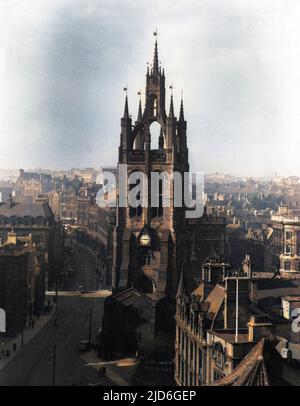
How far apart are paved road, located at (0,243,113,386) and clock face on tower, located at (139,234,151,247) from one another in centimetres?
1145

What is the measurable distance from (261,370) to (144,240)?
3566 cm

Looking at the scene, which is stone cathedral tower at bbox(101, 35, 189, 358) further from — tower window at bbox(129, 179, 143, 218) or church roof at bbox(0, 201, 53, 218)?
church roof at bbox(0, 201, 53, 218)

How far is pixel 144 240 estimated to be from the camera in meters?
63.3

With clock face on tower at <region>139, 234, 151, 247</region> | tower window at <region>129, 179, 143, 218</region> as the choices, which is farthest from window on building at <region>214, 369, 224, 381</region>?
tower window at <region>129, 179, 143, 218</region>

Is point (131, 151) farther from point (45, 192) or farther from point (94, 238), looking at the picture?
point (45, 192)

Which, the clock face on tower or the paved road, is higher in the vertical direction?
the clock face on tower

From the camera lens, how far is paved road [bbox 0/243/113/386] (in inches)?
1919

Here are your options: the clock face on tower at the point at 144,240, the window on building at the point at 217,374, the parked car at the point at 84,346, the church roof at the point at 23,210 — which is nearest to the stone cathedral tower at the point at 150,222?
the clock face on tower at the point at 144,240

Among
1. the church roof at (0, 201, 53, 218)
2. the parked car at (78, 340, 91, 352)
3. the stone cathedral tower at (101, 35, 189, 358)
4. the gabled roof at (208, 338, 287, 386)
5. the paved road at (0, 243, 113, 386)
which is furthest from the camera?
the church roof at (0, 201, 53, 218)

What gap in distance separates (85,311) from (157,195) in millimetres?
20543

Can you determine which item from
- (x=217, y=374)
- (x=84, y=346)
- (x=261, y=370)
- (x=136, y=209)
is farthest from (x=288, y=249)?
(x=261, y=370)

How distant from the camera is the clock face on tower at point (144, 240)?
2488 inches

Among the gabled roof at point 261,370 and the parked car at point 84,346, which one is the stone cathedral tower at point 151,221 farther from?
the gabled roof at point 261,370

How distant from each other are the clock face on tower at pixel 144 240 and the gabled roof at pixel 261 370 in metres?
33.2
